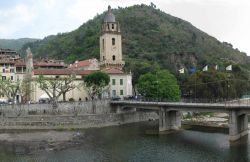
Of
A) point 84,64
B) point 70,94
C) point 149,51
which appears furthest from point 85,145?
point 149,51

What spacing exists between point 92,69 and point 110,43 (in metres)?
8.92

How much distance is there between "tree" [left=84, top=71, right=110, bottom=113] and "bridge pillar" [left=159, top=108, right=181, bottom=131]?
20.4 meters

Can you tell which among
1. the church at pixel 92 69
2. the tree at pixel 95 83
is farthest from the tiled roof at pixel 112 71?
the tree at pixel 95 83

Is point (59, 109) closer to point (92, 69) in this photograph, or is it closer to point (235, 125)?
point (92, 69)

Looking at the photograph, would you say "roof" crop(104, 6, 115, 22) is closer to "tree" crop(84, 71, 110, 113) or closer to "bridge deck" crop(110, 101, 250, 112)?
"tree" crop(84, 71, 110, 113)

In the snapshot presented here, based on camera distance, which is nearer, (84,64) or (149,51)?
(84,64)

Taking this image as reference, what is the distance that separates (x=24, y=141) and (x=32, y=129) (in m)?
16.3

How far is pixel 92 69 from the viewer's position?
374ft

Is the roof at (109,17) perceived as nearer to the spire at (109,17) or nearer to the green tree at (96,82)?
the spire at (109,17)

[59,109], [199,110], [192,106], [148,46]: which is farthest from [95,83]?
[148,46]

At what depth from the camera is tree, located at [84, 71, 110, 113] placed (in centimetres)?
9674

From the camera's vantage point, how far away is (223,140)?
224 ft

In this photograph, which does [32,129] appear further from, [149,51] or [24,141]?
[149,51]

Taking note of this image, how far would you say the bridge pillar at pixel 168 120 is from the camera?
3157 inches
